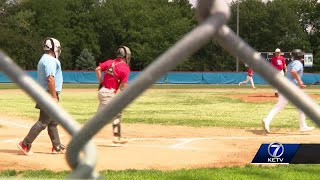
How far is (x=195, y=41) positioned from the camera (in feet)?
4.23

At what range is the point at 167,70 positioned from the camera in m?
1.31

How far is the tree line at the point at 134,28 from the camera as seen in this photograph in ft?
217

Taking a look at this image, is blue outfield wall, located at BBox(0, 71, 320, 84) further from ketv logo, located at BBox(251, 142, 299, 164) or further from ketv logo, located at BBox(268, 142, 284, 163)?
ketv logo, located at BBox(268, 142, 284, 163)

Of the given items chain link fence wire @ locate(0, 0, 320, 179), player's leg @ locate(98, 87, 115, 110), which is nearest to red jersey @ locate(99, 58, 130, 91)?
player's leg @ locate(98, 87, 115, 110)

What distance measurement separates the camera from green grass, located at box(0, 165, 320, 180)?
644cm

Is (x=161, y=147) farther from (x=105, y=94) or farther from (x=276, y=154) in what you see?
(x=276, y=154)

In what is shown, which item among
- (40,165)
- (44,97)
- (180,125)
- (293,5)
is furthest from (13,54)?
(44,97)

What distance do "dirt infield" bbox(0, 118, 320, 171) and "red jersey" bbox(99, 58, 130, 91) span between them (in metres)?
0.98

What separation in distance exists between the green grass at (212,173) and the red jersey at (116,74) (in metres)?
2.81

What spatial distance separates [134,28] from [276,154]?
231 feet

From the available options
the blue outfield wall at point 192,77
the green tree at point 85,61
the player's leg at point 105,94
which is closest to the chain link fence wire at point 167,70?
the player's leg at point 105,94

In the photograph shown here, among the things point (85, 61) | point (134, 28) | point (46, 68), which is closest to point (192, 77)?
point (85, 61)

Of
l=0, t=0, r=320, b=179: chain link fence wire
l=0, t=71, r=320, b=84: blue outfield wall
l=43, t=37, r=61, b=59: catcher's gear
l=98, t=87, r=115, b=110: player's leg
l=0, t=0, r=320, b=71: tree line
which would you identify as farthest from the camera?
l=0, t=0, r=320, b=71: tree line

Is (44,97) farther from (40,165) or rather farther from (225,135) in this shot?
(225,135)
